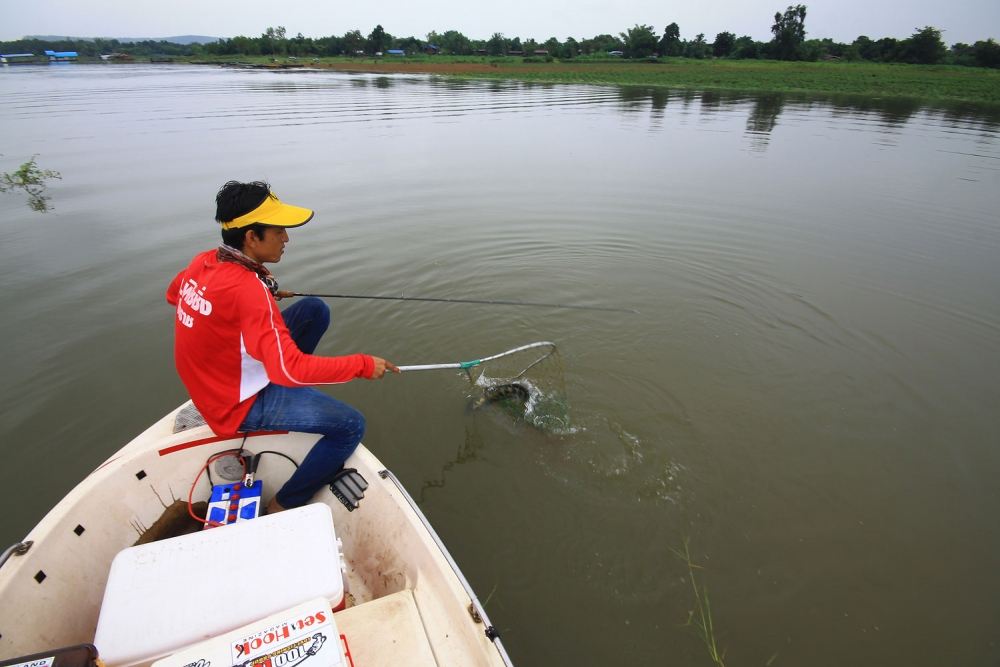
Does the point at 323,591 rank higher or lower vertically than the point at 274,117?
lower

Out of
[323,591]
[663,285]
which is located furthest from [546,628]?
[663,285]

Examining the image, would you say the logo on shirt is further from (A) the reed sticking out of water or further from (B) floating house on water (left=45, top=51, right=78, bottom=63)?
(B) floating house on water (left=45, top=51, right=78, bottom=63)

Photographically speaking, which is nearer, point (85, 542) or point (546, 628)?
point (85, 542)

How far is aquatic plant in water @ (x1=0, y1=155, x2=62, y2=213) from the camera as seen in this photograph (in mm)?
10117

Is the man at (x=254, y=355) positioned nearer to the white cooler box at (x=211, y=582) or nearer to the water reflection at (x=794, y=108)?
the white cooler box at (x=211, y=582)

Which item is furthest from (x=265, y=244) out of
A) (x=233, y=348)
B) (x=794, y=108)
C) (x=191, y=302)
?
(x=794, y=108)

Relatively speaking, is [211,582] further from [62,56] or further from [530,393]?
[62,56]

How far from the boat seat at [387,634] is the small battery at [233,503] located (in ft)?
3.44

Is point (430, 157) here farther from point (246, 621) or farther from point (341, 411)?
point (246, 621)

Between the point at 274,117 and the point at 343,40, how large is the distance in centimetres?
9017

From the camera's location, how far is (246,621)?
6.64ft

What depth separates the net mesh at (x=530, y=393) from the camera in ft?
15.1

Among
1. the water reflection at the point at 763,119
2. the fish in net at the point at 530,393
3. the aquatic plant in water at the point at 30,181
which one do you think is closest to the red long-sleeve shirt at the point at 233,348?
the fish in net at the point at 530,393

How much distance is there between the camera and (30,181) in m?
10.8
